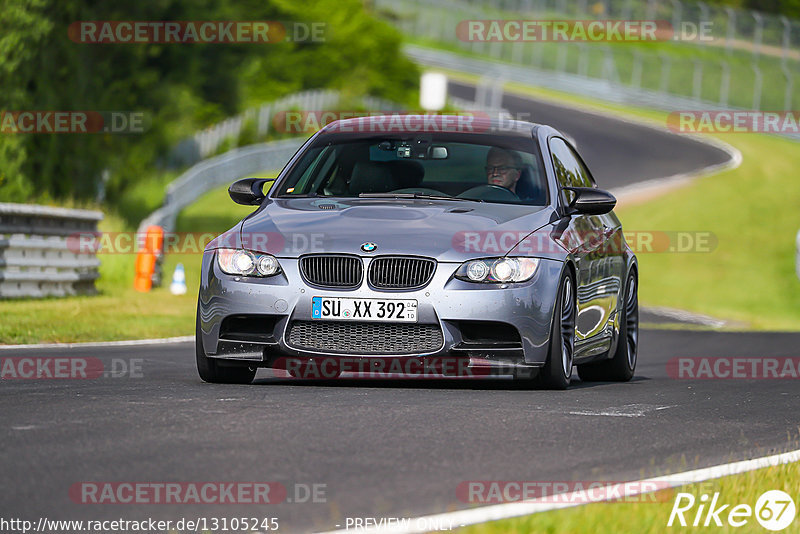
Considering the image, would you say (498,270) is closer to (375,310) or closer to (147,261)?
(375,310)

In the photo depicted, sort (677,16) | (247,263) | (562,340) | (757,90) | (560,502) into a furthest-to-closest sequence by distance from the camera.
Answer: (677,16), (757,90), (562,340), (247,263), (560,502)

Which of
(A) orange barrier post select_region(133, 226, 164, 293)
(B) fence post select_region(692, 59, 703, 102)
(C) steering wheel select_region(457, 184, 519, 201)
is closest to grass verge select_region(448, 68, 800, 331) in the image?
(A) orange barrier post select_region(133, 226, 164, 293)

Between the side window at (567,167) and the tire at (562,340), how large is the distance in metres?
1.13

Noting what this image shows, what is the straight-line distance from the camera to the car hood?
29.6 feet

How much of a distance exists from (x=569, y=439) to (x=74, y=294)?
13.0 metres

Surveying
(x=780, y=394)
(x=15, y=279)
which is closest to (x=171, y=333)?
(x=15, y=279)

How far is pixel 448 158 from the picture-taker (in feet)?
33.8

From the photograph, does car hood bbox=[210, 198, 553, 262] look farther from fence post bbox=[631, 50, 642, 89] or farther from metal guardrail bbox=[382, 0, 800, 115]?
fence post bbox=[631, 50, 642, 89]

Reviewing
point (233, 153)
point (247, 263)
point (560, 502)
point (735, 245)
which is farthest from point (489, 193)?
point (233, 153)

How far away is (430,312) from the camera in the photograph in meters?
8.90

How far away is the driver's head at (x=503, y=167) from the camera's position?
10.2 metres

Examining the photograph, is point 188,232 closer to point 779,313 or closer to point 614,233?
point 779,313

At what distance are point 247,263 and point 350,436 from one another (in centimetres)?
257

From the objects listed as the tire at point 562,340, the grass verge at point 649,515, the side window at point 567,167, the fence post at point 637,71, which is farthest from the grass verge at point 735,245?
the fence post at point 637,71
